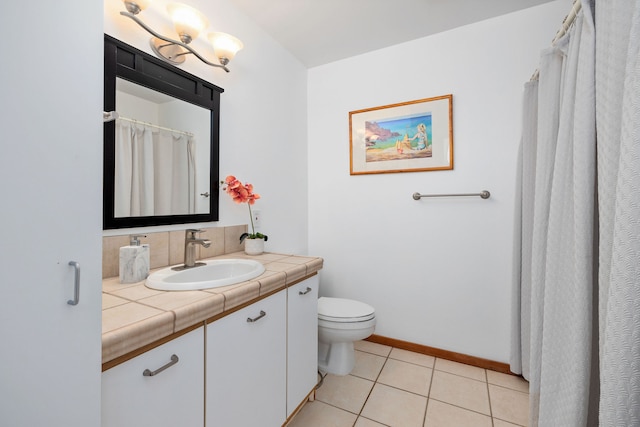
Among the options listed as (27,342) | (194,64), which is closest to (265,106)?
(194,64)

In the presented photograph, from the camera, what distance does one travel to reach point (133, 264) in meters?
1.03

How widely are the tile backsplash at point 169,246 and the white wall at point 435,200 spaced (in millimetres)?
935

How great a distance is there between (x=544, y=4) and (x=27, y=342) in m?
2.68

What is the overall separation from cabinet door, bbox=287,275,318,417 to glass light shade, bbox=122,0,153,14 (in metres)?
1.33

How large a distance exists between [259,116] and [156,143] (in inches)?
30.3

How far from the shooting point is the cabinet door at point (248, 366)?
2.99 ft

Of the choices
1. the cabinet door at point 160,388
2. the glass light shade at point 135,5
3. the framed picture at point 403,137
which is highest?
the glass light shade at point 135,5

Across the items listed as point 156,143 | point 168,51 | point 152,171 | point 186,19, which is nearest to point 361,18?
point 186,19

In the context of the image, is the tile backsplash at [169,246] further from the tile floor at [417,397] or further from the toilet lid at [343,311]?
the tile floor at [417,397]

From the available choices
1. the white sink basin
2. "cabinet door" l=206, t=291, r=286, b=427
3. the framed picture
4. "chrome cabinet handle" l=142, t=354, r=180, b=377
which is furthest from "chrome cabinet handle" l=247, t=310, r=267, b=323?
the framed picture

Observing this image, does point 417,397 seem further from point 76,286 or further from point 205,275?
point 76,286

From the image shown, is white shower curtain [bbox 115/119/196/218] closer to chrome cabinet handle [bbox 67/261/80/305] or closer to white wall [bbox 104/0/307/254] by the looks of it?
white wall [bbox 104/0/307/254]

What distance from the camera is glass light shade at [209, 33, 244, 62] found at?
1450 mm

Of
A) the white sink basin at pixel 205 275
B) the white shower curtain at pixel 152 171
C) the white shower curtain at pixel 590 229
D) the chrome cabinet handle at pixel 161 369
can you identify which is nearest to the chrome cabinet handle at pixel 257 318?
the white sink basin at pixel 205 275
